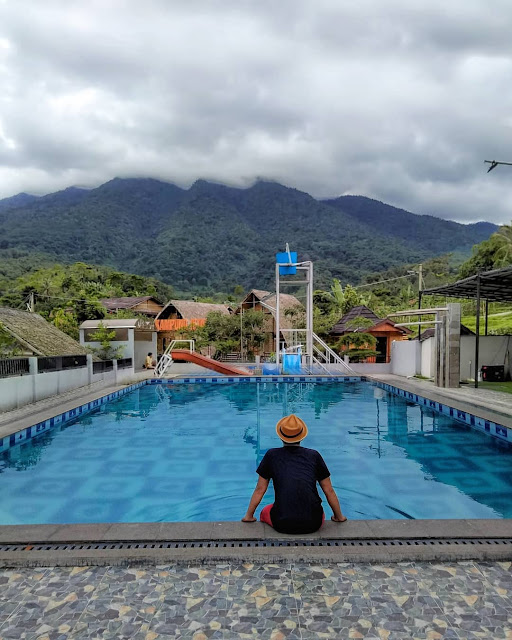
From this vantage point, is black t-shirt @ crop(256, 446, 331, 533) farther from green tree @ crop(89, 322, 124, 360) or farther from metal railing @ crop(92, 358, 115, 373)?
green tree @ crop(89, 322, 124, 360)

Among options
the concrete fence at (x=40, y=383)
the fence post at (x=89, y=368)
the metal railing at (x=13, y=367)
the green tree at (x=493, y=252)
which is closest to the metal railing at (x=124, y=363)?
the concrete fence at (x=40, y=383)

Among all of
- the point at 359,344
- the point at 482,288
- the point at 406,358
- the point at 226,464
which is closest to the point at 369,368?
the point at 406,358

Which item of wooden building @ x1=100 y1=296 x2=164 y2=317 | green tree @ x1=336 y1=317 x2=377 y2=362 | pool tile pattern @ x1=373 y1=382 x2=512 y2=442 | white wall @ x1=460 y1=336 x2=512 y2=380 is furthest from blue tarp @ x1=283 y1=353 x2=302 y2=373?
wooden building @ x1=100 y1=296 x2=164 y2=317

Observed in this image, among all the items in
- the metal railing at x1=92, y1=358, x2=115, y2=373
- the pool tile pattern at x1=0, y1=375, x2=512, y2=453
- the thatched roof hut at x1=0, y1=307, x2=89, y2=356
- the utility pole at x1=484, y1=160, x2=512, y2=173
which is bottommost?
the pool tile pattern at x1=0, y1=375, x2=512, y2=453

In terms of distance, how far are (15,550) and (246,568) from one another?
1.48 metres

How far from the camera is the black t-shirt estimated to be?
10.1 ft

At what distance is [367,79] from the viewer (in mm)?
16953

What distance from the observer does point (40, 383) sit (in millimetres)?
10141

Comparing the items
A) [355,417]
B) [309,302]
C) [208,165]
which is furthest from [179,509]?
[208,165]

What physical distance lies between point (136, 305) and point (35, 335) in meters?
26.5

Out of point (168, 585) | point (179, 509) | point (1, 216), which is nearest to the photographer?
point (168, 585)

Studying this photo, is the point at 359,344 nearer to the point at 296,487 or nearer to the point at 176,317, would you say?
the point at 296,487

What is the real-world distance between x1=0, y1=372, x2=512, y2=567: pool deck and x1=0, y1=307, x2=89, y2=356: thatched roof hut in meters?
9.20

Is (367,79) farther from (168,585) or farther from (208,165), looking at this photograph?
(208,165)
